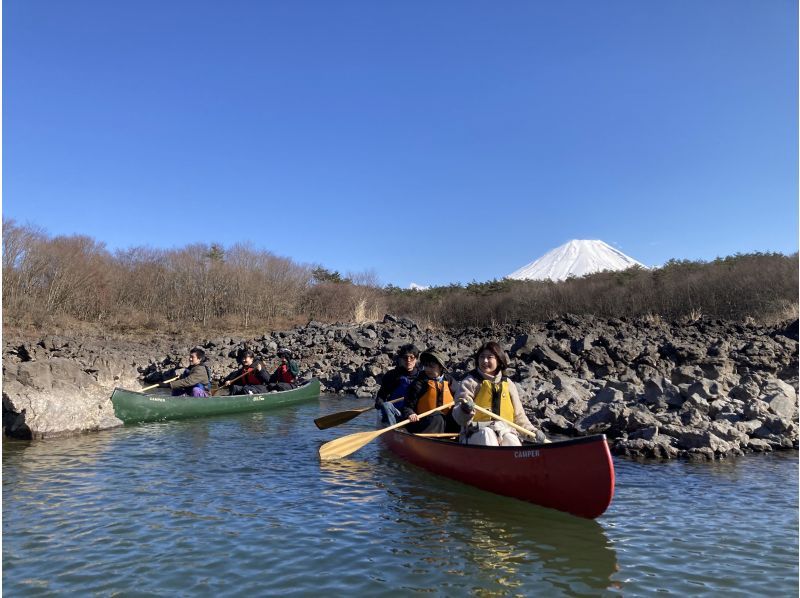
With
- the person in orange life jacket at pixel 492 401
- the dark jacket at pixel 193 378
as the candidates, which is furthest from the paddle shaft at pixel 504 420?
the dark jacket at pixel 193 378

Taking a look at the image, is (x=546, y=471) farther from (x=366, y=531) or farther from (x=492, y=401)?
(x=366, y=531)

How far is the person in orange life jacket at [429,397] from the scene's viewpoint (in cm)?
898

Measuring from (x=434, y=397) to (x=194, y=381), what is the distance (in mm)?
7547

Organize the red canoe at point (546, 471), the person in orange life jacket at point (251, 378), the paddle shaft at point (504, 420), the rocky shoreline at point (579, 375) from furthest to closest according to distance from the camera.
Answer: the person in orange life jacket at point (251, 378) < the rocky shoreline at point (579, 375) < the paddle shaft at point (504, 420) < the red canoe at point (546, 471)

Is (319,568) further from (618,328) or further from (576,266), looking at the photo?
(576,266)

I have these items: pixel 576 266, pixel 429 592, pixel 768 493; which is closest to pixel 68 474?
pixel 429 592

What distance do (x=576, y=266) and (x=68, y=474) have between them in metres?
112

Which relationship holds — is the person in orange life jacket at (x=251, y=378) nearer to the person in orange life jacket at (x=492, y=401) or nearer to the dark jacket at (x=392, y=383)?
the dark jacket at (x=392, y=383)

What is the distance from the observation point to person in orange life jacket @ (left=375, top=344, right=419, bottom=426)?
9930 mm

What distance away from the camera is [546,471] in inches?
248

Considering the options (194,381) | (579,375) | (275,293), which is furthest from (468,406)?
(275,293)

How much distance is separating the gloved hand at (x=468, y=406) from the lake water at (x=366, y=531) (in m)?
1.00

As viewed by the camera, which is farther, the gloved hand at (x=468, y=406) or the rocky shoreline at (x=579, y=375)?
the rocky shoreline at (x=579, y=375)

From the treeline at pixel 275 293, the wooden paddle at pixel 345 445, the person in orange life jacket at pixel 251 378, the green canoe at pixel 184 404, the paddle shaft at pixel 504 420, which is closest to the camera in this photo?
the paddle shaft at pixel 504 420
